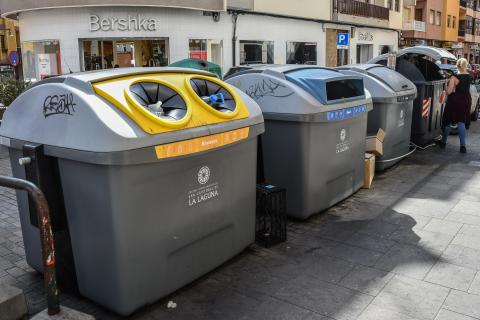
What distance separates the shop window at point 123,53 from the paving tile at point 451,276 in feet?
40.0

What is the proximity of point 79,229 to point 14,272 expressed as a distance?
1.18 m

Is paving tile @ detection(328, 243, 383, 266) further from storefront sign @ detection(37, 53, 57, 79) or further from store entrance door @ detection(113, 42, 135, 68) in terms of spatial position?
storefront sign @ detection(37, 53, 57, 79)

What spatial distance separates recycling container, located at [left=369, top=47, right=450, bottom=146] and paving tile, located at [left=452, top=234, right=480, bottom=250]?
422 centimetres

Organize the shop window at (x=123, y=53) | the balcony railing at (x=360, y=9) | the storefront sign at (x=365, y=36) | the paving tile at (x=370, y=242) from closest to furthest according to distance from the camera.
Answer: the paving tile at (x=370, y=242)
the shop window at (x=123, y=53)
the balcony railing at (x=360, y=9)
the storefront sign at (x=365, y=36)

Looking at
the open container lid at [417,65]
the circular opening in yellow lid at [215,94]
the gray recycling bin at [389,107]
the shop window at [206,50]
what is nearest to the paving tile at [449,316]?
the circular opening in yellow lid at [215,94]

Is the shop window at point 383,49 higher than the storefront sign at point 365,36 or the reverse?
the reverse

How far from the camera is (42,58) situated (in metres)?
15.9

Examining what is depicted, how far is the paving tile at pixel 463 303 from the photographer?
3186 mm

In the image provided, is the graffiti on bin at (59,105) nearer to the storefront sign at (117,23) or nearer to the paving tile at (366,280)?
the paving tile at (366,280)

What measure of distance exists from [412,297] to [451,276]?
0.53 m

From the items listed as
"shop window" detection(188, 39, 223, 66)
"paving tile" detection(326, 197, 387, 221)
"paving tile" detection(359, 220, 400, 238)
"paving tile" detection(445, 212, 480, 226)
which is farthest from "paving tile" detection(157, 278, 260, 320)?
"shop window" detection(188, 39, 223, 66)

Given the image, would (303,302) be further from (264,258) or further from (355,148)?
(355,148)

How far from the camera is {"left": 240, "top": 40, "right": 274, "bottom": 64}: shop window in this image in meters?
17.8

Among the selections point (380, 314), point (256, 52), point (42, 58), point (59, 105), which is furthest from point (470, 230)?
point (42, 58)
